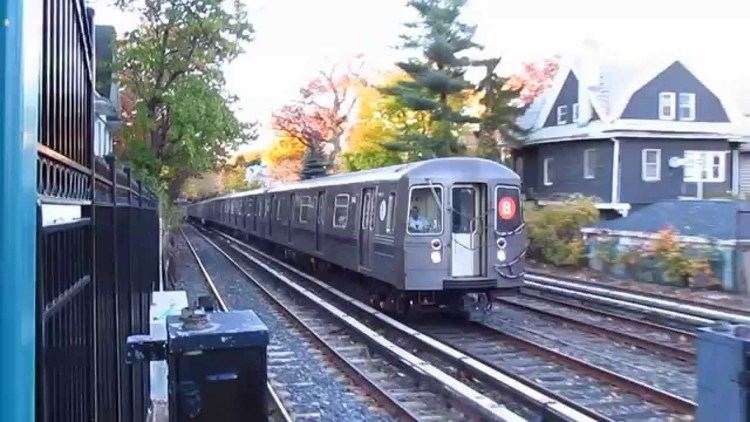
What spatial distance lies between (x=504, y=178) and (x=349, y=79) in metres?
38.7

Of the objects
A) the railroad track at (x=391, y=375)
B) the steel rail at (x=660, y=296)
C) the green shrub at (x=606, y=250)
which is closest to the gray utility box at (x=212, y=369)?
the railroad track at (x=391, y=375)

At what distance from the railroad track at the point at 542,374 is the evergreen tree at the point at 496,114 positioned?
23.5m

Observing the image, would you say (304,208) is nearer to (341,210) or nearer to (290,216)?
(290,216)

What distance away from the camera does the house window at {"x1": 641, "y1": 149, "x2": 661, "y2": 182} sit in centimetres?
3381

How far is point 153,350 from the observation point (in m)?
3.40

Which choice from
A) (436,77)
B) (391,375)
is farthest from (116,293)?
(436,77)

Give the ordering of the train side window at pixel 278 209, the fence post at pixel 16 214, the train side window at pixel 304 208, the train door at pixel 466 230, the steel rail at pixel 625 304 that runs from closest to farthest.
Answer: the fence post at pixel 16 214
the steel rail at pixel 625 304
the train door at pixel 466 230
the train side window at pixel 304 208
the train side window at pixel 278 209

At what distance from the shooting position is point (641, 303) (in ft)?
51.9

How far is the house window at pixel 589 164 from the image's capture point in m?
34.8

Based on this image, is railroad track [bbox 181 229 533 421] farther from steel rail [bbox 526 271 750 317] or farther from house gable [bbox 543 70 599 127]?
house gable [bbox 543 70 599 127]

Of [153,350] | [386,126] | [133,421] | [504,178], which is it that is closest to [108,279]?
[153,350]

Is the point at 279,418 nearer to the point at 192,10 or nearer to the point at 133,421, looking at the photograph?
the point at 133,421

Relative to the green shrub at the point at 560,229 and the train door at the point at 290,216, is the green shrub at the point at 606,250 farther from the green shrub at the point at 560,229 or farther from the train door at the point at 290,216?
the train door at the point at 290,216

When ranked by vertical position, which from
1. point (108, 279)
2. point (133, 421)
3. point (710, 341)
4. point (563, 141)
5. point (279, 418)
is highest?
point (563, 141)
